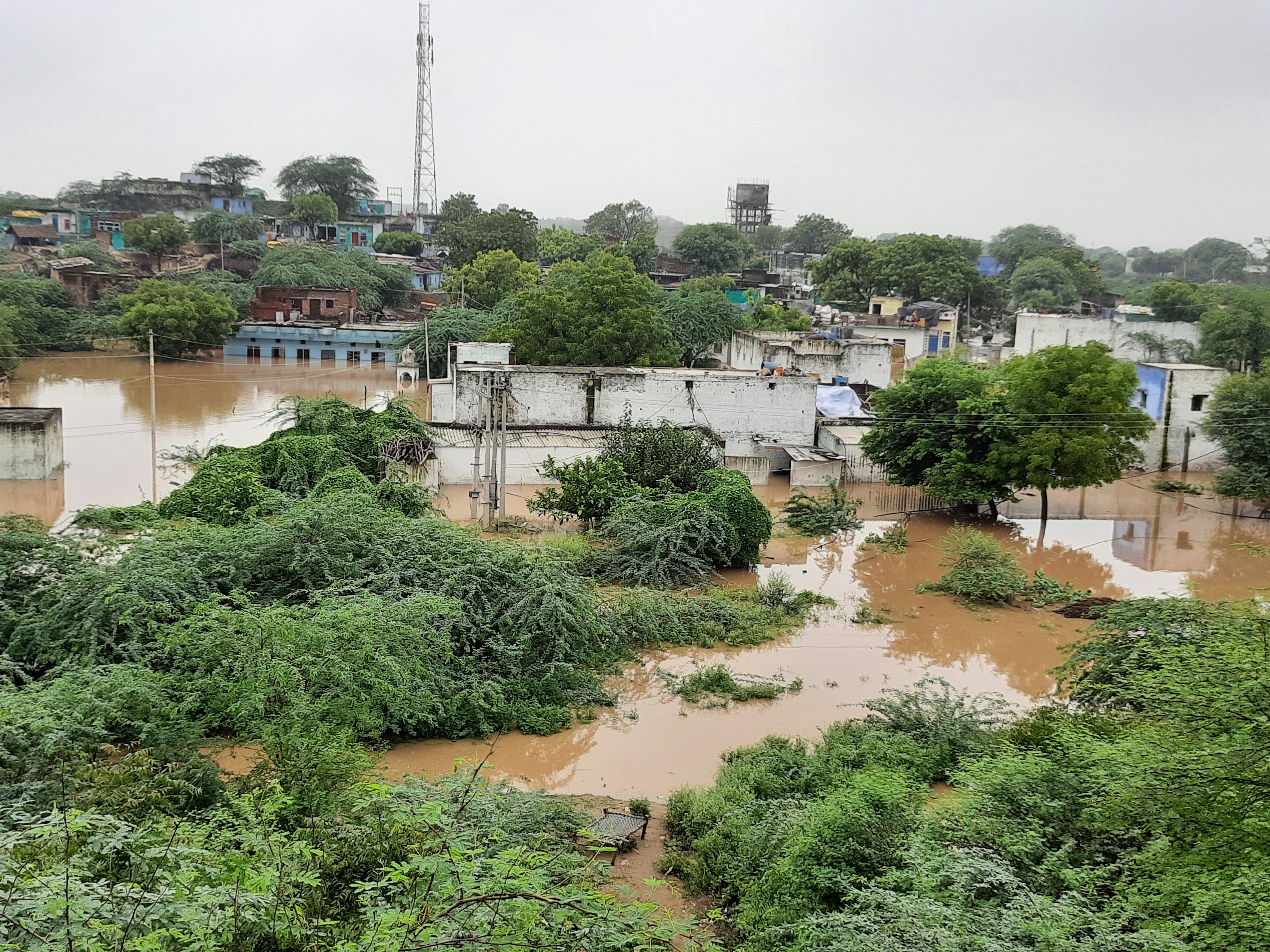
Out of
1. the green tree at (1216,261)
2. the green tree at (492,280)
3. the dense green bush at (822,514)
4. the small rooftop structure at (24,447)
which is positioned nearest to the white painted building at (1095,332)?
the dense green bush at (822,514)

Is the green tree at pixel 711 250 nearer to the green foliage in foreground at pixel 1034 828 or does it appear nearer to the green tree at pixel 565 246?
the green tree at pixel 565 246

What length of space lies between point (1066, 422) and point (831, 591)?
7.22 metres

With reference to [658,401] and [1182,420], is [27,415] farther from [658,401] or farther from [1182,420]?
[1182,420]

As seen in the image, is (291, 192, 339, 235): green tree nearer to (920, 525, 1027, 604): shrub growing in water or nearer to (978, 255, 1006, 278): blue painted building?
(978, 255, 1006, 278): blue painted building

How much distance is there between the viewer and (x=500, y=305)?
39.0 metres

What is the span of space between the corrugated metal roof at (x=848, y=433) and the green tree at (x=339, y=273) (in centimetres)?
3012

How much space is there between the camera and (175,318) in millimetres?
40031

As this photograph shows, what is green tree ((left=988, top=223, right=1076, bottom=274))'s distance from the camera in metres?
76.2

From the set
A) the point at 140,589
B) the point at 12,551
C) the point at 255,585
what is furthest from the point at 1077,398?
the point at 12,551

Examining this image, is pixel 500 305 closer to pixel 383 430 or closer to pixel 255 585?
pixel 383 430

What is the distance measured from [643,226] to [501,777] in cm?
8342

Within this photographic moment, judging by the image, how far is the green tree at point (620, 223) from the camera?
3474 inches

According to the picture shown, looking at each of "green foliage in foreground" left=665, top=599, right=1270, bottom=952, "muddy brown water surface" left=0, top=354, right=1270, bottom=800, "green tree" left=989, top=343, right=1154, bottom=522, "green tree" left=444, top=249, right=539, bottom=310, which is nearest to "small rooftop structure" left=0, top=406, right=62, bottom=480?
"muddy brown water surface" left=0, top=354, right=1270, bottom=800

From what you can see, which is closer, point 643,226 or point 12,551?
point 12,551
